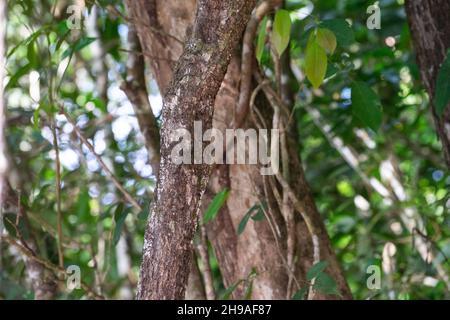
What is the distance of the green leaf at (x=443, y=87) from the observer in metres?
1.60

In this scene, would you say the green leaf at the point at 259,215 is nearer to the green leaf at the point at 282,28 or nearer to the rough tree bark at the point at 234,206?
the rough tree bark at the point at 234,206

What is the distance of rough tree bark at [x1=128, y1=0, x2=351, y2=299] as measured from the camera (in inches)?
70.5

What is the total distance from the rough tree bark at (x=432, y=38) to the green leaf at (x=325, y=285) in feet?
1.49

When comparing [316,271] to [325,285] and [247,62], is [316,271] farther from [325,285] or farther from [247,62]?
[247,62]

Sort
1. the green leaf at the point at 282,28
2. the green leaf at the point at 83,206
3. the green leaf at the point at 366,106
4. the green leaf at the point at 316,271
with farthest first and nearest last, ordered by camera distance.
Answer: the green leaf at the point at 83,206
the green leaf at the point at 366,106
the green leaf at the point at 316,271
the green leaf at the point at 282,28

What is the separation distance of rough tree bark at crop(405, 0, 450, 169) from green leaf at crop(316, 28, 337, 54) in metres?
0.38

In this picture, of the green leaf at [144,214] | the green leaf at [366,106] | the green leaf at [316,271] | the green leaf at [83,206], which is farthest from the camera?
the green leaf at [83,206]

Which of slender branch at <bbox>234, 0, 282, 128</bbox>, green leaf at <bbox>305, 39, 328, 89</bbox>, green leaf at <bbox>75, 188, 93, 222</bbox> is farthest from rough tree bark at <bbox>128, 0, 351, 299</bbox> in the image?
green leaf at <bbox>75, 188, 93, 222</bbox>

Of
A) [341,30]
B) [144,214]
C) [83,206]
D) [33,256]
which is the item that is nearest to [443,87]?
[341,30]

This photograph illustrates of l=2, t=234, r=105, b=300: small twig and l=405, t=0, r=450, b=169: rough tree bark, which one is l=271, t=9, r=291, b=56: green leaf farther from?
l=2, t=234, r=105, b=300: small twig

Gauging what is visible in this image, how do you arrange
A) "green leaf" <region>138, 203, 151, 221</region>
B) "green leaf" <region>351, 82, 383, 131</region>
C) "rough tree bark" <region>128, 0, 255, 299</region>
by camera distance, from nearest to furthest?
"rough tree bark" <region>128, 0, 255, 299</region>, "green leaf" <region>351, 82, 383, 131</region>, "green leaf" <region>138, 203, 151, 221</region>

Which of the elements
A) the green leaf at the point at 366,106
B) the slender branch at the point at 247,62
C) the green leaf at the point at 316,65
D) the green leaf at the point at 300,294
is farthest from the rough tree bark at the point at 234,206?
the green leaf at the point at 316,65

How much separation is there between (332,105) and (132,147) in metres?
0.80

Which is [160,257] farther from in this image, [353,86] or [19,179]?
[19,179]
